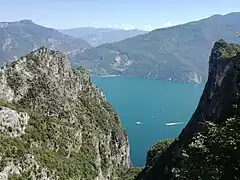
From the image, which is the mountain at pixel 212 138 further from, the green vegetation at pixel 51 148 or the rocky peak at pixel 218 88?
the green vegetation at pixel 51 148

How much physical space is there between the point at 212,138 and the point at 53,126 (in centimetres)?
4687

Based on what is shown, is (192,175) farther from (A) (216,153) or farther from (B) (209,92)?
(B) (209,92)

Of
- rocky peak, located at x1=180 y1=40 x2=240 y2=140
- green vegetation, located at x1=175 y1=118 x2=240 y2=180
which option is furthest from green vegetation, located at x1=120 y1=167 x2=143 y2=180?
green vegetation, located at x1=175 y1=118 x2=240 y2=180

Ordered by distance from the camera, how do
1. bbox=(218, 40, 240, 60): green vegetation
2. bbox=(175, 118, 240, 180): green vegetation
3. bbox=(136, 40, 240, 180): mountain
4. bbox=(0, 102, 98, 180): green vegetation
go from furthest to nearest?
bbox=(218, 40, 240, 60): green vegetation
bbox=(0, 102, 98, 180): green vegetation
bbox=(136, 40, 240, 180): mountain
bbox=(175, 118, 240, 180): green vegetation

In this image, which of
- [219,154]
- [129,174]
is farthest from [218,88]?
[219,154]

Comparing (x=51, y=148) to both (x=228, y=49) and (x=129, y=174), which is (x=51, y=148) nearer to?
(x=129, y=174)

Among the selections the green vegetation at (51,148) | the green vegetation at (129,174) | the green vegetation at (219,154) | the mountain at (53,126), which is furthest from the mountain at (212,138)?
the green vegetation at (51,148)

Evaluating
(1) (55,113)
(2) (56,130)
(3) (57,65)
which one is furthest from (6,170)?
(3) (57,65)

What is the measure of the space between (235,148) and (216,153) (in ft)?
2.59

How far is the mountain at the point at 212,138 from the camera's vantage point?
A: 12040 mm

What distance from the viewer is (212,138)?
12.3 meters

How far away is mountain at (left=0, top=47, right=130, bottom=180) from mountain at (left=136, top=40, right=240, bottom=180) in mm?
9545

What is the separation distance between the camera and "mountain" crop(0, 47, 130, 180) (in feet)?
146

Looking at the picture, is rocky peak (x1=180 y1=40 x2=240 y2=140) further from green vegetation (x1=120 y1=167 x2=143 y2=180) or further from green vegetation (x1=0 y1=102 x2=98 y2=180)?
green vegetation (x1=0 y1=102 x2=98 y2=180)
